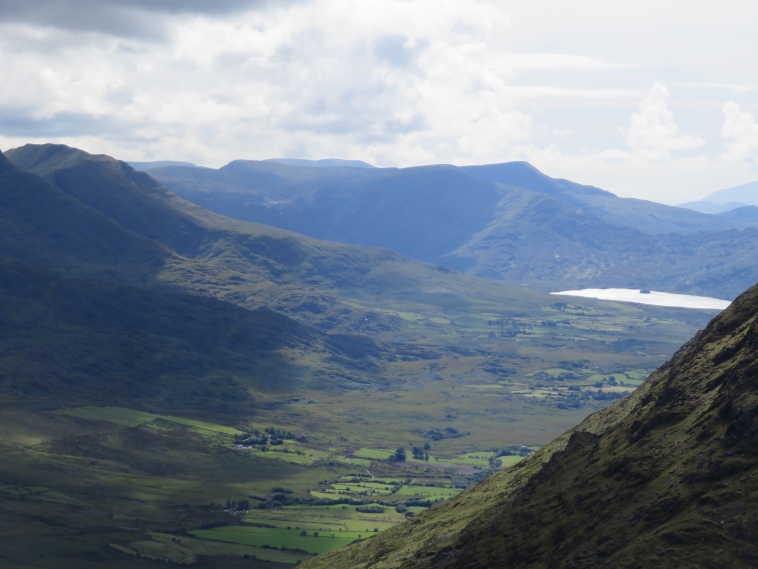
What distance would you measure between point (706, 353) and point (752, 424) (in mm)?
26037

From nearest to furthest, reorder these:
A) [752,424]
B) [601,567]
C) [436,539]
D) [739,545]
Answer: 1. [739,545]
2. [601,567]
3. [752,424]
4. [436,539]

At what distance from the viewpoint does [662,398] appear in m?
107

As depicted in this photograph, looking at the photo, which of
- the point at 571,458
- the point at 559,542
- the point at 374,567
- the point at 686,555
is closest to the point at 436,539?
the point at 374,567

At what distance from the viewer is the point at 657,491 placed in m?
87.6

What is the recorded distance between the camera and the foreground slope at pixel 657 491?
77.3m

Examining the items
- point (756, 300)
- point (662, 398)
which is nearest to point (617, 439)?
point (662, 398)

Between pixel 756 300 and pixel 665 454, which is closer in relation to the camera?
pixel 665 454

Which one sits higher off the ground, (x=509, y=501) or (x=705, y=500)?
(x=705, y=500)

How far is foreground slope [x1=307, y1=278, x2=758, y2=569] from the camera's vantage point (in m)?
77.3

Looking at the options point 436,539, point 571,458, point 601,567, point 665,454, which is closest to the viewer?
point 601,567

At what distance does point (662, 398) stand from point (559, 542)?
21506 mm

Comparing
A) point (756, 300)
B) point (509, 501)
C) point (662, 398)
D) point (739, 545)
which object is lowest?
point (509, 501)

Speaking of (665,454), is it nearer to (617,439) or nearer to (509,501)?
(617,439)

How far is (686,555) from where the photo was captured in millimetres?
74688
